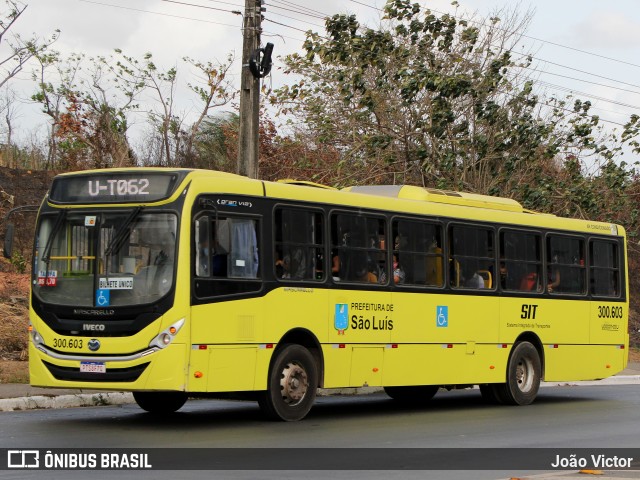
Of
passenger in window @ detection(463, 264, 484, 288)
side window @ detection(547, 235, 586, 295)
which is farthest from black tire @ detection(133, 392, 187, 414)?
side window @ detection(547, 235, 586, 295)

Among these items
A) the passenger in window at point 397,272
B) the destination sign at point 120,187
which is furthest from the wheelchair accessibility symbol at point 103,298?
the passenger in window at point 397,272

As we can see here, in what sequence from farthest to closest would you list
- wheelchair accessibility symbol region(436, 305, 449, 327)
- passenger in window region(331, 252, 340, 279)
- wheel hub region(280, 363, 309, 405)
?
wheelchair accessibility symbol region(436, 305, 449, 327), passenger in window region(331, 252, 340, 279), wheel hub region(280, 363, 309, 405)

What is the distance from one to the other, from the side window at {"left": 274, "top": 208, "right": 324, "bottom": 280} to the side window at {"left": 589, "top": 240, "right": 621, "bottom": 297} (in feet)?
24.3

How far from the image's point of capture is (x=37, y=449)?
12.0 metres

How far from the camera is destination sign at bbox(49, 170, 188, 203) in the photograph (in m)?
14.7

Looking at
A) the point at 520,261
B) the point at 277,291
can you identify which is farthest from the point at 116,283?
the point at 520,261

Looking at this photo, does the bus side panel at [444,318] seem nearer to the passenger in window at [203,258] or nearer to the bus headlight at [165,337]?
the passenger in window at [203,258]

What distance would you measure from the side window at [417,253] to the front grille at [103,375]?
480 centimetres

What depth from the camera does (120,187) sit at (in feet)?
48.6

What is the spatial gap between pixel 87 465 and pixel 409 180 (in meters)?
20.6

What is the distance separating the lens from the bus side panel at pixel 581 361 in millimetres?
20734

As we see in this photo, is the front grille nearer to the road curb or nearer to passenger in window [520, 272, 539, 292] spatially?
the road curb

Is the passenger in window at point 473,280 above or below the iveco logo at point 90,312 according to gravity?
above

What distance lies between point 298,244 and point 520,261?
5.57 meters
